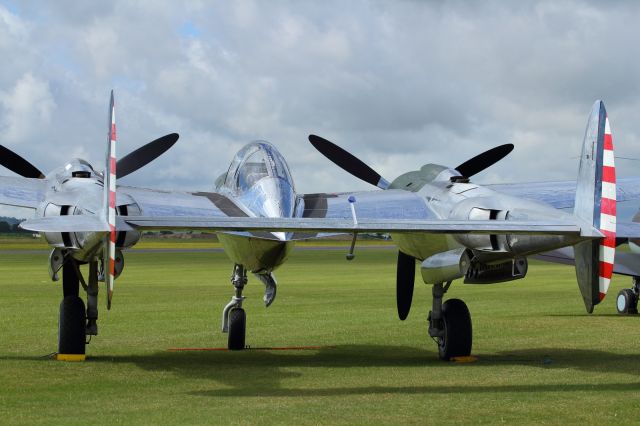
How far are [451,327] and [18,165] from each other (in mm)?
9201

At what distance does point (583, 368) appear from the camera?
15945 mm

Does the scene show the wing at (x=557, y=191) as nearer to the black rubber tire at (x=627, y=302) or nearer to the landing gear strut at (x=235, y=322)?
the landing gear strut at (x=235, y=322)

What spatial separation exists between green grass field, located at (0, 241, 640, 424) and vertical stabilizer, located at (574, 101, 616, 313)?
1.52 m

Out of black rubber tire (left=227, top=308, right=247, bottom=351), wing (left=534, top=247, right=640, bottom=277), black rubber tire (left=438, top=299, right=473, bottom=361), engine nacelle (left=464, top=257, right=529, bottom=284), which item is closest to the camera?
engine nacelle (left=464, top=257, right=529, bottom=284)

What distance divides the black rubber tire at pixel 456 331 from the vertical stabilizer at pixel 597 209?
11.8ft

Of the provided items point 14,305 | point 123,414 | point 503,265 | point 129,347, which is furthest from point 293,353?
point 14,305

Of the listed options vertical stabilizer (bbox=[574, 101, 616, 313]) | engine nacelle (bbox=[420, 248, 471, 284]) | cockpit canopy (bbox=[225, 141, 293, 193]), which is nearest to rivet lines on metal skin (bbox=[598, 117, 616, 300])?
vertical stabilizer (bbox=[574, 101, 616, 313])

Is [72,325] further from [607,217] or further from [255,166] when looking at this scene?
[607,217]

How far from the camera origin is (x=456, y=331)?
55.0 feet

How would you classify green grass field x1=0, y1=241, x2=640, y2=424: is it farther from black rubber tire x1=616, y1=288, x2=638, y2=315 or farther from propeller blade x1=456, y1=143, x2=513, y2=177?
propeller blade x1=456, y1=143, x2=513, y2=177

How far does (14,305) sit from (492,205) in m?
19.2

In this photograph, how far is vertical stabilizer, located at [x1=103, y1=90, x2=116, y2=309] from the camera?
1221cm

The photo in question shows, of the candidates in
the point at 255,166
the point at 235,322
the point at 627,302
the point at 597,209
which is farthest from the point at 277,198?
the point at 627,302

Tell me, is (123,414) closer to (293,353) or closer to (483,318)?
(293,353)
